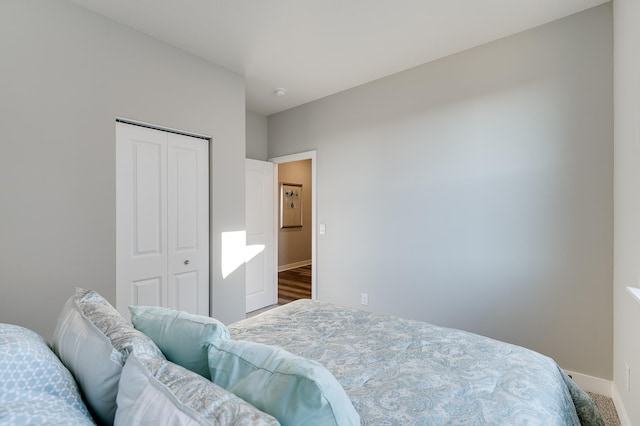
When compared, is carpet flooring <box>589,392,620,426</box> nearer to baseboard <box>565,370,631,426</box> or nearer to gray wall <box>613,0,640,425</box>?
baseboard <box>565,370,631,426</box>

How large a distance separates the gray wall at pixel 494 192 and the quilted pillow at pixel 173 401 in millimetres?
2538

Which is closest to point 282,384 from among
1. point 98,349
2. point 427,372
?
point 98,349

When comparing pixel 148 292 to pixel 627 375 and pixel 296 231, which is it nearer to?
pixel 627 375

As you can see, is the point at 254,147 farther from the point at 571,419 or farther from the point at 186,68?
the point at 571,419

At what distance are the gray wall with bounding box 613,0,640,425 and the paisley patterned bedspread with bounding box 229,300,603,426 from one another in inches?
25.2

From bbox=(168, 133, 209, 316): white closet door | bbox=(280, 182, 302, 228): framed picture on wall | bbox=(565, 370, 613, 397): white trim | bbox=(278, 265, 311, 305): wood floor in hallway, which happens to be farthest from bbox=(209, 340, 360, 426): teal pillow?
bbox=(280, 182, 302, 228): framed picture on wall

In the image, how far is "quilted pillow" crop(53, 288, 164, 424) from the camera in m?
0.79

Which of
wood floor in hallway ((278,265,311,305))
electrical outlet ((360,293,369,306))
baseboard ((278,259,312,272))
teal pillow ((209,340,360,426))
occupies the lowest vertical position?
wood floor in hallway ((278,265,311,305))

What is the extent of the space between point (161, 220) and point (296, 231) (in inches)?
175

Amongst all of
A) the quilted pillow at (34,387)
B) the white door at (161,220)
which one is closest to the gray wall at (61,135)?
the white door at (161,220)

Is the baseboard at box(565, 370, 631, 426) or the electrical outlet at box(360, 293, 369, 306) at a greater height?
the electrical outlet at box(360, 293, 369, 306)

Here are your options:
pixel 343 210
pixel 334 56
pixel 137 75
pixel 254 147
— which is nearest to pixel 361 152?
pixel 343 210

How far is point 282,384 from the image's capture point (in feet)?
2.35

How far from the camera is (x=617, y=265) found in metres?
1.96
